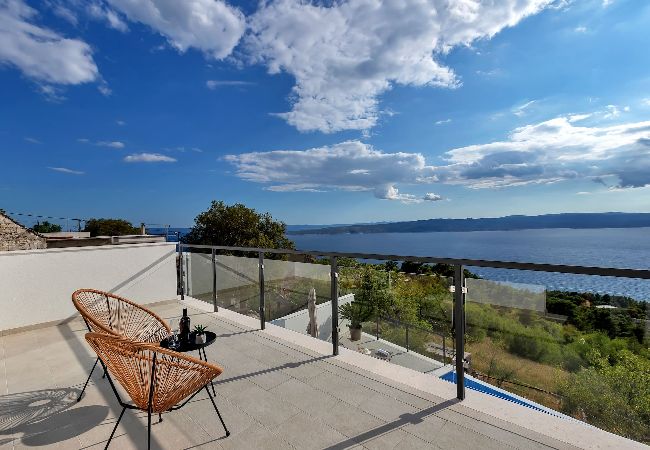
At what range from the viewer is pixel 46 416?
7.51 ft

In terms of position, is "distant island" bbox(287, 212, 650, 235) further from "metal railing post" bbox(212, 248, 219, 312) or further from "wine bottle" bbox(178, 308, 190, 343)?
"wine bottle" bbox(178, 308, 190, 343)

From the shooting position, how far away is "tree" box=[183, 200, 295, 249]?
85.2 ft

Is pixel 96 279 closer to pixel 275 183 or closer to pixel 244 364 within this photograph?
pixel 244 364

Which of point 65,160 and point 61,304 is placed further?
point 65,160

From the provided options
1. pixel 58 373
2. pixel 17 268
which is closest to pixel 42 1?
pixel 17 268

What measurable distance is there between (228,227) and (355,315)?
23661mm

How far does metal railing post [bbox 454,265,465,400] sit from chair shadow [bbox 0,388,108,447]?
2352mm

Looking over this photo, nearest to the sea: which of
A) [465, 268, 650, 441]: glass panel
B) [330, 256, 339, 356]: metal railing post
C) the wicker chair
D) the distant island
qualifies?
the distant island

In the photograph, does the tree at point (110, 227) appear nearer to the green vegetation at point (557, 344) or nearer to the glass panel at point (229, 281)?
the glass panel at point (229, 281)

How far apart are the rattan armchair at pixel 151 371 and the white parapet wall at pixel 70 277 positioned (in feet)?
11.8

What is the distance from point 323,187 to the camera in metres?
59.3

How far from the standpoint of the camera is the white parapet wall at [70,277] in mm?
4285

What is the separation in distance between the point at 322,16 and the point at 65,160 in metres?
43.1

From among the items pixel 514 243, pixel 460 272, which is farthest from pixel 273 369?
pixel 514 243
